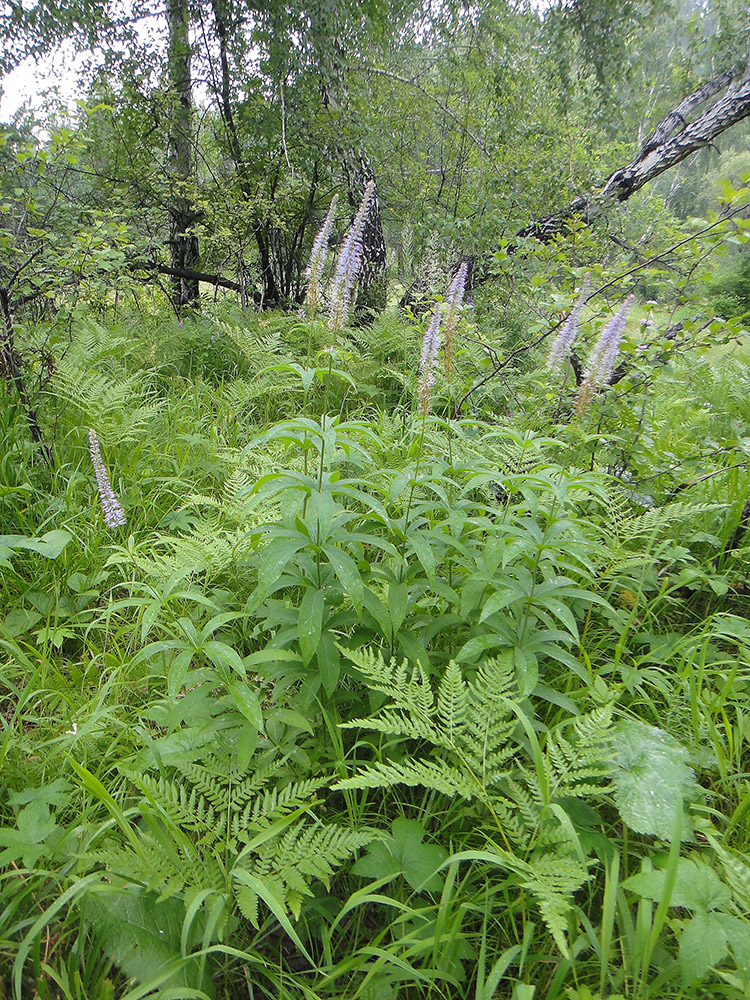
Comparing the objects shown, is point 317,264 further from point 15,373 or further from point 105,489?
point 15,373

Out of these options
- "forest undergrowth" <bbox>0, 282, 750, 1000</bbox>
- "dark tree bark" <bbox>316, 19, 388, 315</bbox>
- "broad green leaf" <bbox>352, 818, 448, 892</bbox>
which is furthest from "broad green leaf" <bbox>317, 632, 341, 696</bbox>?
"dark tree bark" <bbox>316, 19, 388, 315</bbox>

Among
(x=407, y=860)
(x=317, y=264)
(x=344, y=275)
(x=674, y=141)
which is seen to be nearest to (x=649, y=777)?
(x=407, y=860)

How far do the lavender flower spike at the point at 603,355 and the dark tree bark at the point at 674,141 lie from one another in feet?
9.51

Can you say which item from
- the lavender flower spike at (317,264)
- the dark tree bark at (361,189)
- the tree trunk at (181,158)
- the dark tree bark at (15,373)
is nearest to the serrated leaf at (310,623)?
the lavender flower spike at (317,264)

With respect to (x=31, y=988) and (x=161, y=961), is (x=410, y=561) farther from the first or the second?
(x=31, y=988)

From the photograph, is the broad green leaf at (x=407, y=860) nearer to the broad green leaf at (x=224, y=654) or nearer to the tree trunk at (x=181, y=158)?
the broad green leaf at (x=224, y=654)

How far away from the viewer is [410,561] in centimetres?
195

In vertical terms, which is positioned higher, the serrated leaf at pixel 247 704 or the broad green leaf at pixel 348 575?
the broad green leaf at pixel 348 575

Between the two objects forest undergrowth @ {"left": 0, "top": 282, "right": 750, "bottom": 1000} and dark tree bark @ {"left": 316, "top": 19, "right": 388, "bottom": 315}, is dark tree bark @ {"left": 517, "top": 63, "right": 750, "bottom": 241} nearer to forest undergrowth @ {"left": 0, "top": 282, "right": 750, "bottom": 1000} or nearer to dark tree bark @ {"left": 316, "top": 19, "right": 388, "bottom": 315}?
dark tree bark @ {"left": 316, "top": 19, "right": 388, "bottom": 315}

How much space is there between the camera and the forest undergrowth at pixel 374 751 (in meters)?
1.20

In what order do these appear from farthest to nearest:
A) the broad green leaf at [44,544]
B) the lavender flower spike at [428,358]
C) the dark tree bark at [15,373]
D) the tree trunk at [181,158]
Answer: the tree trunk at [181,158], the dark tree bark at [15,373], the broad green leaf at [44,544], the lavender flower spike at [428,358]

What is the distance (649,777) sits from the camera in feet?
4.79

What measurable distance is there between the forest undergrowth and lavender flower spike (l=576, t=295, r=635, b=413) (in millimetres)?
38

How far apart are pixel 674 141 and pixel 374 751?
17.4 feet
